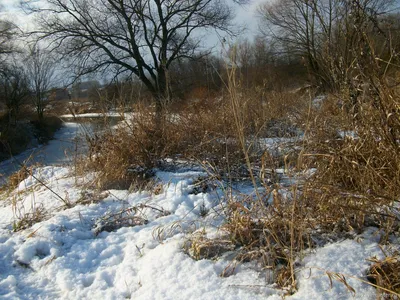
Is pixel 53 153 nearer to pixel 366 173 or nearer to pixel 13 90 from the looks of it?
pixel 13 90

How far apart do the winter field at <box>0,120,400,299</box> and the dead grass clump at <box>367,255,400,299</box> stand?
4 centimetres

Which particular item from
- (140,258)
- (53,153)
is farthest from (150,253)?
(53,153)

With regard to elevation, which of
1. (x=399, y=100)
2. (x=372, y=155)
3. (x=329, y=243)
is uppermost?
(x=399, y=100)

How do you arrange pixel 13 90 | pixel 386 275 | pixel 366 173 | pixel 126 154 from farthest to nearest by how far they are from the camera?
pixel 13 90
pixel 126 154
pixel 366 173
pixel 386 275

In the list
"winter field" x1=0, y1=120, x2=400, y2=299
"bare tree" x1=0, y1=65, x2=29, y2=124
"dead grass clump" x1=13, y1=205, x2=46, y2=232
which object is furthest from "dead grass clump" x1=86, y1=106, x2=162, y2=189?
"bare tree" x1=0, y1=65, x2=29, y2=124

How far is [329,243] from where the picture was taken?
1.53 meters

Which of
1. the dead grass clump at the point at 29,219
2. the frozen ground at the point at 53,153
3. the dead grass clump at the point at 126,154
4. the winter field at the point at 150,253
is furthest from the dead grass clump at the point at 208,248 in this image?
the frozen ground at the point at 53,153

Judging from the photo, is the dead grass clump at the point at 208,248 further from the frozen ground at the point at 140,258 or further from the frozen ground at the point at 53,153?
the frozen ground at the point at 53,153

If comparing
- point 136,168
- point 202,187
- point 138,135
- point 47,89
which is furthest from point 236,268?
point 47,89

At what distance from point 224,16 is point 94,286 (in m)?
14.2

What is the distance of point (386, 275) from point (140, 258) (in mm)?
1195

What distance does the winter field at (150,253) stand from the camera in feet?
4.46

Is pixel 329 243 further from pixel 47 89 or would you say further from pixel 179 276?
pixel 47 89

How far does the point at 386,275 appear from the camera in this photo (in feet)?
3.90
